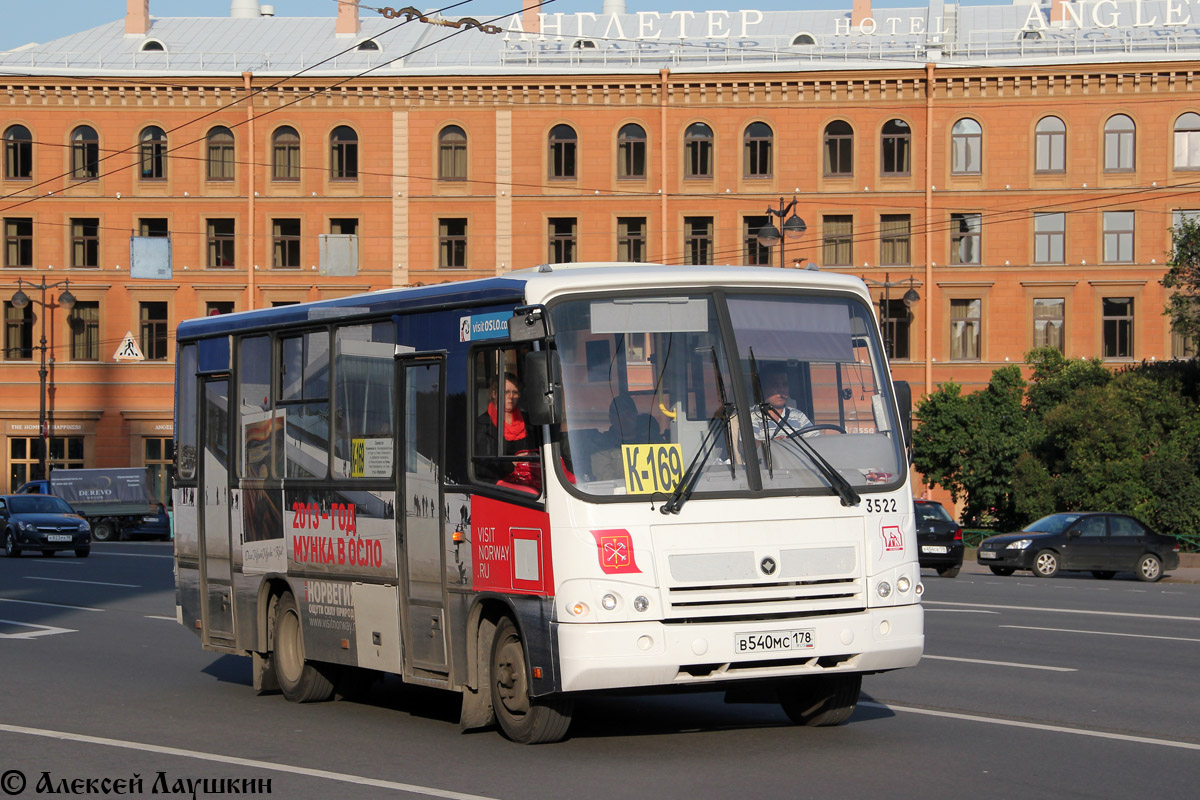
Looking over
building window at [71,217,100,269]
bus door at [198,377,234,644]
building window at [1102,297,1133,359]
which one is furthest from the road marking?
building window at [1102,297,1133,359]

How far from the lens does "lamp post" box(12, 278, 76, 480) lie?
5784 centimetres

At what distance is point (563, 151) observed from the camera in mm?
59719

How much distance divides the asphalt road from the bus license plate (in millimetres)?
619

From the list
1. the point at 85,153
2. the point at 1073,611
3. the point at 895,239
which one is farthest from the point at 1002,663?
the point at 85,153

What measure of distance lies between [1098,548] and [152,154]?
129ft

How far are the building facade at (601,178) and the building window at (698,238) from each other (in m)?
0.08

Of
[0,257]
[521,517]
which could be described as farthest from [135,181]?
[521,517]

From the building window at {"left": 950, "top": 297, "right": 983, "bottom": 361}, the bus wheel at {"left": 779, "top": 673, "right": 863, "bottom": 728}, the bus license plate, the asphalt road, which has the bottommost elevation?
the asphalt road

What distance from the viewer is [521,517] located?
9.70 m

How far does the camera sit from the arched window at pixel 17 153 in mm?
60625

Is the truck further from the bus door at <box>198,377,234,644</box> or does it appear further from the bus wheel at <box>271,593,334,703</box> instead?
the bus wheel at <box>271,593,334,703</box>

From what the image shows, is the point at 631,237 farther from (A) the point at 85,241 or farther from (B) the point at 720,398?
(B) the point at 720,398

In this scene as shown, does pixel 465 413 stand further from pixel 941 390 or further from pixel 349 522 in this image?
pixel 941 390

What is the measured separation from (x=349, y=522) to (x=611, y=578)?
302cm
